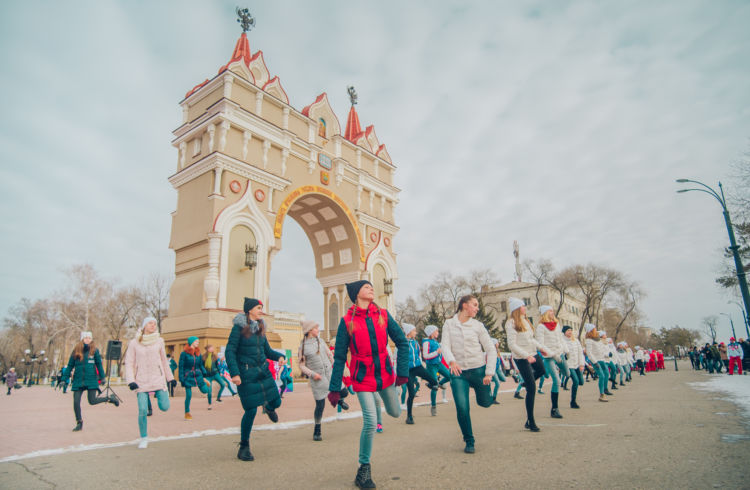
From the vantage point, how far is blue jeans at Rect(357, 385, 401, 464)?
385 cm

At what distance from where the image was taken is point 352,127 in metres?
33.9

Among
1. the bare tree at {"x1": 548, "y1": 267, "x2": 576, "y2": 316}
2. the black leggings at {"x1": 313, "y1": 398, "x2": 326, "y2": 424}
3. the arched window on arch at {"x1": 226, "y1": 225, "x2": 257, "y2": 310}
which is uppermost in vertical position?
the bare tree at {"x1": 548, "y1": 267, "x2": 576, "y2": 316}

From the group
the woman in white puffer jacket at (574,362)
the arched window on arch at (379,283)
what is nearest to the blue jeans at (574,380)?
the woman in white puffer jacket at (574,362)

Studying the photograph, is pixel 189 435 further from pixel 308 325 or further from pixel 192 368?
pixel 192 368

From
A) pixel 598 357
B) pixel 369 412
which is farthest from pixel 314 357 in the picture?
pixel 598 357

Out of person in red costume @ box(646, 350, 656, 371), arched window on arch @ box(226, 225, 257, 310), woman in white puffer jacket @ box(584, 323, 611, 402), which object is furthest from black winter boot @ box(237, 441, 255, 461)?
person in red costume @ box(646, 350, 656, 371)

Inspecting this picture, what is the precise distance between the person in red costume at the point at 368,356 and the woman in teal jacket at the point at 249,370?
151cm

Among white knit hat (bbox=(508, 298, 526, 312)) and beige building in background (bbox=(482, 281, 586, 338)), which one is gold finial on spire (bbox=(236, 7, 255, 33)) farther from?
beige building in background (bbox=(482, 281, 586, 338))

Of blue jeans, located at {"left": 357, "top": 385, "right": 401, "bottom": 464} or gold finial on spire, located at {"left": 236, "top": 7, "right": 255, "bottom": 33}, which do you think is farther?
gold finial on spire, located at {"left": 236, "top": 7, "right": 255, "bottom": 33}

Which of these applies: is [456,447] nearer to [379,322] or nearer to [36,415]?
[379,322]

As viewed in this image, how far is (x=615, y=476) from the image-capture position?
3.66 metres

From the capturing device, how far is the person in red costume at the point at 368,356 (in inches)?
163

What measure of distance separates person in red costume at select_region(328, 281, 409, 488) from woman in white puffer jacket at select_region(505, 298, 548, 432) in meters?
2.79

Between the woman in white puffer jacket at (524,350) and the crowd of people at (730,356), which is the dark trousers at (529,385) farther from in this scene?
the crowd of people at (730,356)
